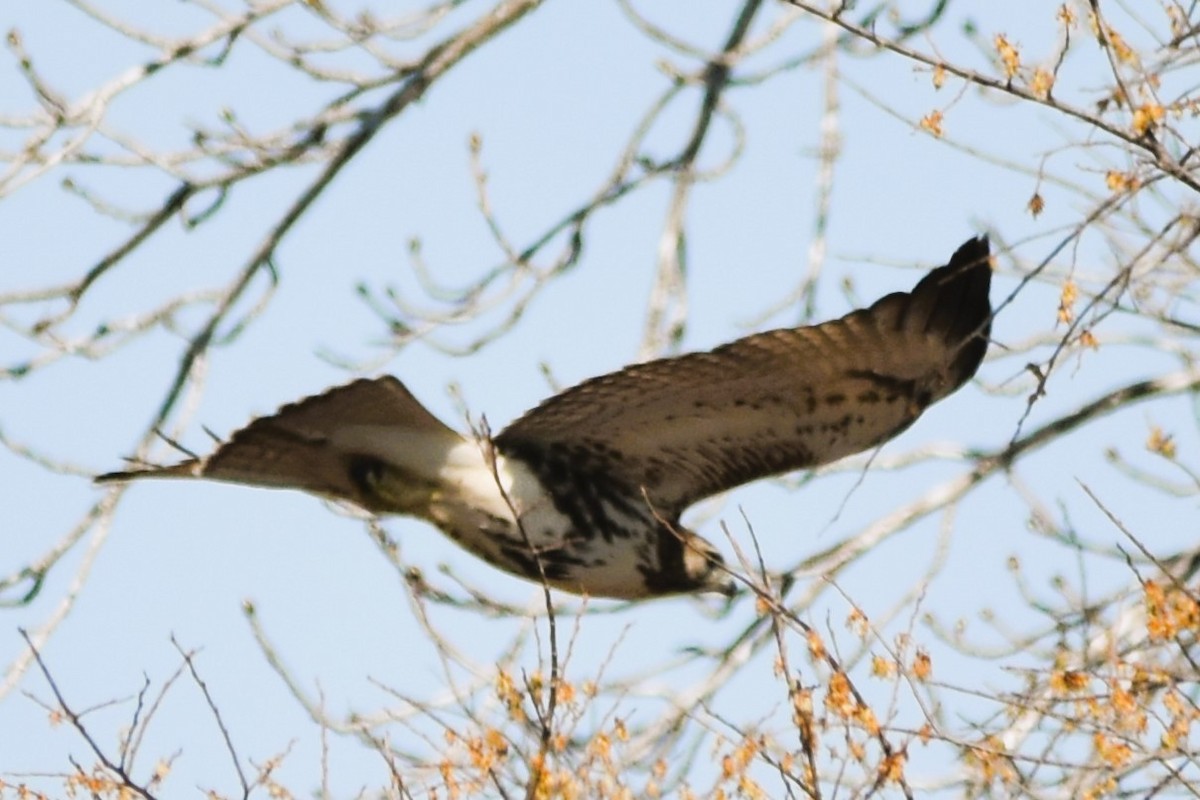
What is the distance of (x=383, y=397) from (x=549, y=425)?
558mm

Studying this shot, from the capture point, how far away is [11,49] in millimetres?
5086

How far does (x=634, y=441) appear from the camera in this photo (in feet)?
16.2

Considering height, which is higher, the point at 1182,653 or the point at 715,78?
the point at 715,78

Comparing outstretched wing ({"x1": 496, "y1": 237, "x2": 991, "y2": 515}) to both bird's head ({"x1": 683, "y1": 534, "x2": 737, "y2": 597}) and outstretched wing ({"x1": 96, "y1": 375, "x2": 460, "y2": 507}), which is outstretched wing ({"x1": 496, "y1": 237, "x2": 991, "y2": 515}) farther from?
outstretched wing ({"x1": 96, "y1": 375, "x2": 460, "y2": 507})

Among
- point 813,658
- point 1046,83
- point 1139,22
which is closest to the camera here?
point 1046,83

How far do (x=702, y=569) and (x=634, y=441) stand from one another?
456 millimetres

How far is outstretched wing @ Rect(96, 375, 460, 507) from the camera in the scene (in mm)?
4371

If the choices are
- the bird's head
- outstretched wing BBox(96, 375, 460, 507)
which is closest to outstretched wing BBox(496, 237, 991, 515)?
the bird's head

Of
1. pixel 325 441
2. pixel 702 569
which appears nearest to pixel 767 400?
pixel 702 569

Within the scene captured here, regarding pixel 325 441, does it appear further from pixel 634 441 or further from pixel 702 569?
pixel 702 569

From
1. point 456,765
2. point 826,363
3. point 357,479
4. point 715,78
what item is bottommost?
point 456,765

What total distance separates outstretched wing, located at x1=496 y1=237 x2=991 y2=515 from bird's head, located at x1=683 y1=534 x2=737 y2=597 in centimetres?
11

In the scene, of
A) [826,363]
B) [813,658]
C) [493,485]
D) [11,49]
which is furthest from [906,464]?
[11,49]

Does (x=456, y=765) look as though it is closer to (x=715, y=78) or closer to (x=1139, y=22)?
(x=1139, y=22)
